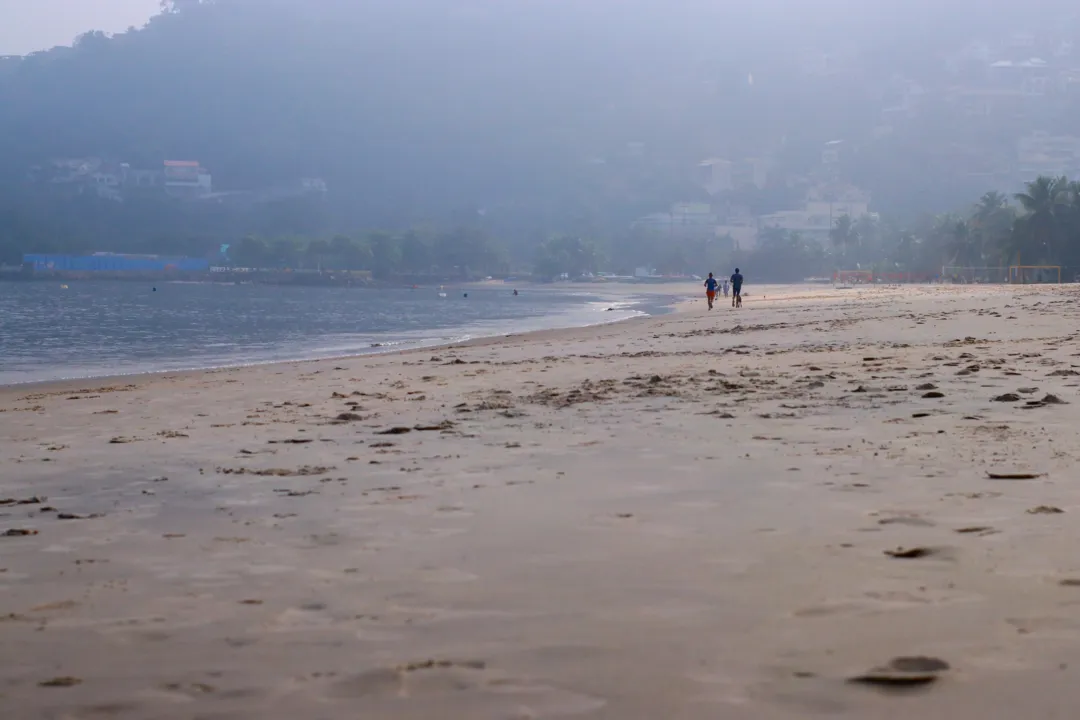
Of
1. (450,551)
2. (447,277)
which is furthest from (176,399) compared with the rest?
(447,277)

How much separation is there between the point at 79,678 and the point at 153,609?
0.64m

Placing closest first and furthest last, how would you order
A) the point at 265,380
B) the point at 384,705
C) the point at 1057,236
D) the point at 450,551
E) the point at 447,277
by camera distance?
the point at 384,705 → the point at 450,551 → the point at 265,380 → the point at 1057,236 → the point at 447,277

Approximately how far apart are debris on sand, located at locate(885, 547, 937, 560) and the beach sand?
0.01 metres

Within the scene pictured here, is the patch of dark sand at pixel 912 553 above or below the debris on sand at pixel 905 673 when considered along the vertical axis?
above

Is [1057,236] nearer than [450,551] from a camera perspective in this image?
No

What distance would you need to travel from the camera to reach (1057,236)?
8425cm

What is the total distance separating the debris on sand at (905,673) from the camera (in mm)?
3098

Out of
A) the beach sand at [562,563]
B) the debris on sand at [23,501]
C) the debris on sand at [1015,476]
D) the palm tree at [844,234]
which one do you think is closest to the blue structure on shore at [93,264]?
the palm tree at [844,234]

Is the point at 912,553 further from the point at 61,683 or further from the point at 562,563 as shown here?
the point at 61,683

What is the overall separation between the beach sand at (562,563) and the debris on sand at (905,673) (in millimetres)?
12

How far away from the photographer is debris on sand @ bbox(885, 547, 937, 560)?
4277 mm

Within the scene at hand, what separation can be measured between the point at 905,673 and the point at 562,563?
1570mm

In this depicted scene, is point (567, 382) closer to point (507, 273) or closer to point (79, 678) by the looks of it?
point (79, 678)

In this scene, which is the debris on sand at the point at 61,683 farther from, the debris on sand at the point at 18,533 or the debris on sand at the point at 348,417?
the debris on sand at the point at 348,417
